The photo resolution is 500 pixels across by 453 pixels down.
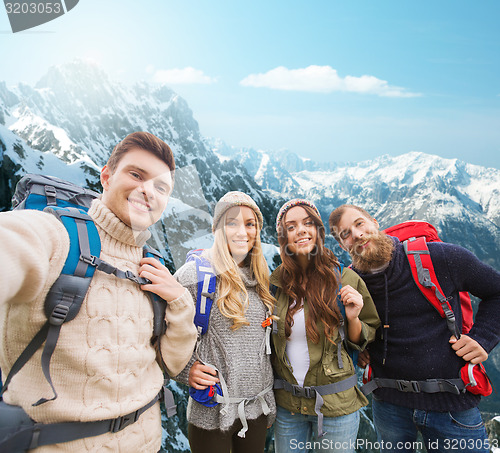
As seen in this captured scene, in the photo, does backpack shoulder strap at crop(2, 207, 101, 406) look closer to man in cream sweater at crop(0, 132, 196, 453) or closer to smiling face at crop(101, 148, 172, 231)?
man in cream sweater at crop(0, 132, 196, 453)

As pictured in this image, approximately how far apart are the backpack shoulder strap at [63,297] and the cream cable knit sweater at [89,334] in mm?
66

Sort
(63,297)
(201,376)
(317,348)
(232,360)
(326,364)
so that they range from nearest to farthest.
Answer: (63,297) < (201,376) < (232,360) < (326,364) < (317,348)

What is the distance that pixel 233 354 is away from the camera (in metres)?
4.41

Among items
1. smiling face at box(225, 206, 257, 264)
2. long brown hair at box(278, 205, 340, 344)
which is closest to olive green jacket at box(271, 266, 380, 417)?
long brown hair at box(278, 205, 340, 344)

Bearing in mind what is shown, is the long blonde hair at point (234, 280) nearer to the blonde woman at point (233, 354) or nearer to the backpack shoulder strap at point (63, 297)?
the blonde woman at point (233, 354)

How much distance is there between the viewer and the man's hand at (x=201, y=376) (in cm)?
420

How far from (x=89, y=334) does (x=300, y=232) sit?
323 cm

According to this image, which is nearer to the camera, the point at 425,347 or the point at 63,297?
the point at 63,297

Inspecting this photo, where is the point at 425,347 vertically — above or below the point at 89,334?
below

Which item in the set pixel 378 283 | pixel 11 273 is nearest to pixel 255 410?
pixel 378 283

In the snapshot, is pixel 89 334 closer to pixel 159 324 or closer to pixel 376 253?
pixel 159 324

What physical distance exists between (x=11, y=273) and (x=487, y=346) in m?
5.78

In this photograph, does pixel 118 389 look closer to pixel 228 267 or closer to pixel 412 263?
pixel 228 267

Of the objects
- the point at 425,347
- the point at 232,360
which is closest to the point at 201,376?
the point at 232,360
